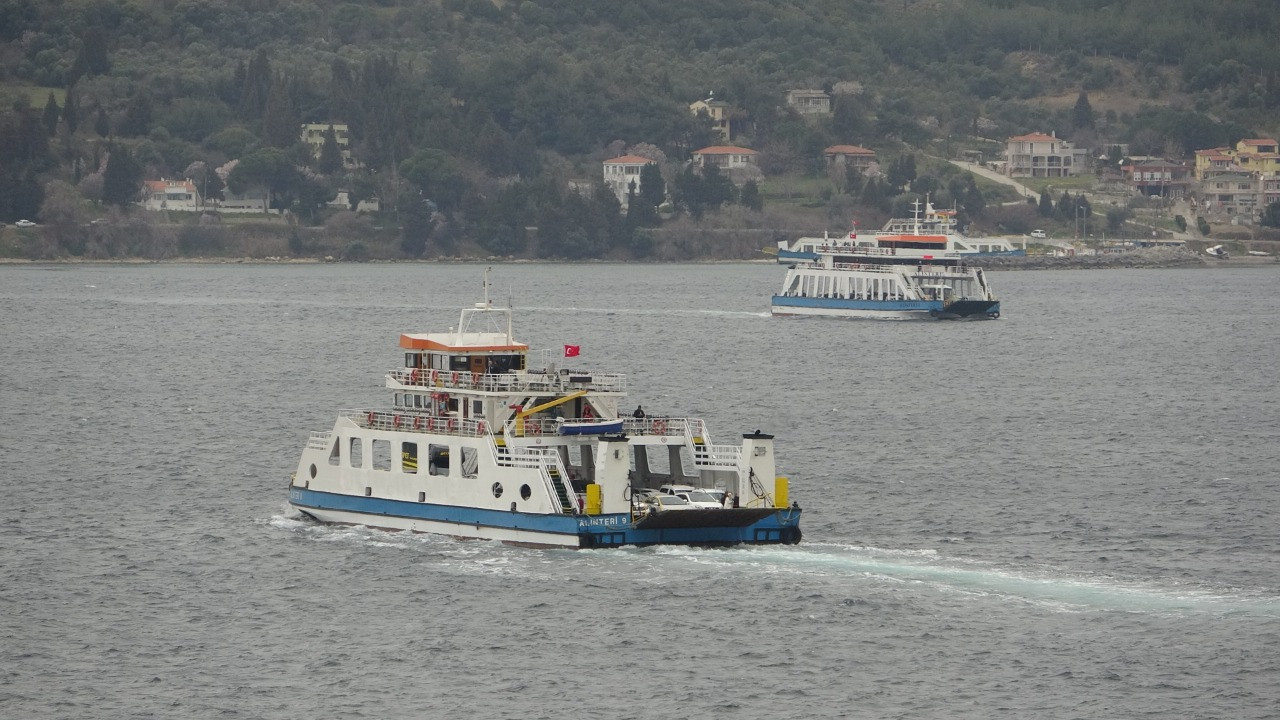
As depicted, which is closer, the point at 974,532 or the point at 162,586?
the point at 162,586

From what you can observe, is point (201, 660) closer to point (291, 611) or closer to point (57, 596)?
point (291, 611)

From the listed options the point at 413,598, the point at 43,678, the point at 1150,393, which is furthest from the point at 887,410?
the point at 43,678

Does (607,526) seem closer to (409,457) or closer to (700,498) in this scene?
(700,498)

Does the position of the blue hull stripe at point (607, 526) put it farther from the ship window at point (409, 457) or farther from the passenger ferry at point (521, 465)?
the ship window at point (409, 457)

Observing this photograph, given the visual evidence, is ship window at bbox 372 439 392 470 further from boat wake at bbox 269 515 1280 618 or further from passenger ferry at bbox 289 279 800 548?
boat wake at bbox 269 515 1280 618

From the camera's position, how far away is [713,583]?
5328 centimetres

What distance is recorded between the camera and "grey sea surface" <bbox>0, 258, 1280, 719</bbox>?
150ft

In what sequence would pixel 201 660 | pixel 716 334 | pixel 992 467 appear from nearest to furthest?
pixel 201 660
pixel 992 467
pixel 716 334

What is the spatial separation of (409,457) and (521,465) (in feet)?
16.4

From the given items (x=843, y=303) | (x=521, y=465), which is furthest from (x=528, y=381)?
(x=843, y=303)

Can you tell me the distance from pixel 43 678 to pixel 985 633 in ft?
68.5

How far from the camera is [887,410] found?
96.9m

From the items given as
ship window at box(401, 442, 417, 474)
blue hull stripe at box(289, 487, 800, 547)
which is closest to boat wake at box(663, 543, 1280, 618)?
blue hull stripe at box(289, 487, 800, 547)

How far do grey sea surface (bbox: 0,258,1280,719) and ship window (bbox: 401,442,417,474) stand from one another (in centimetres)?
226
